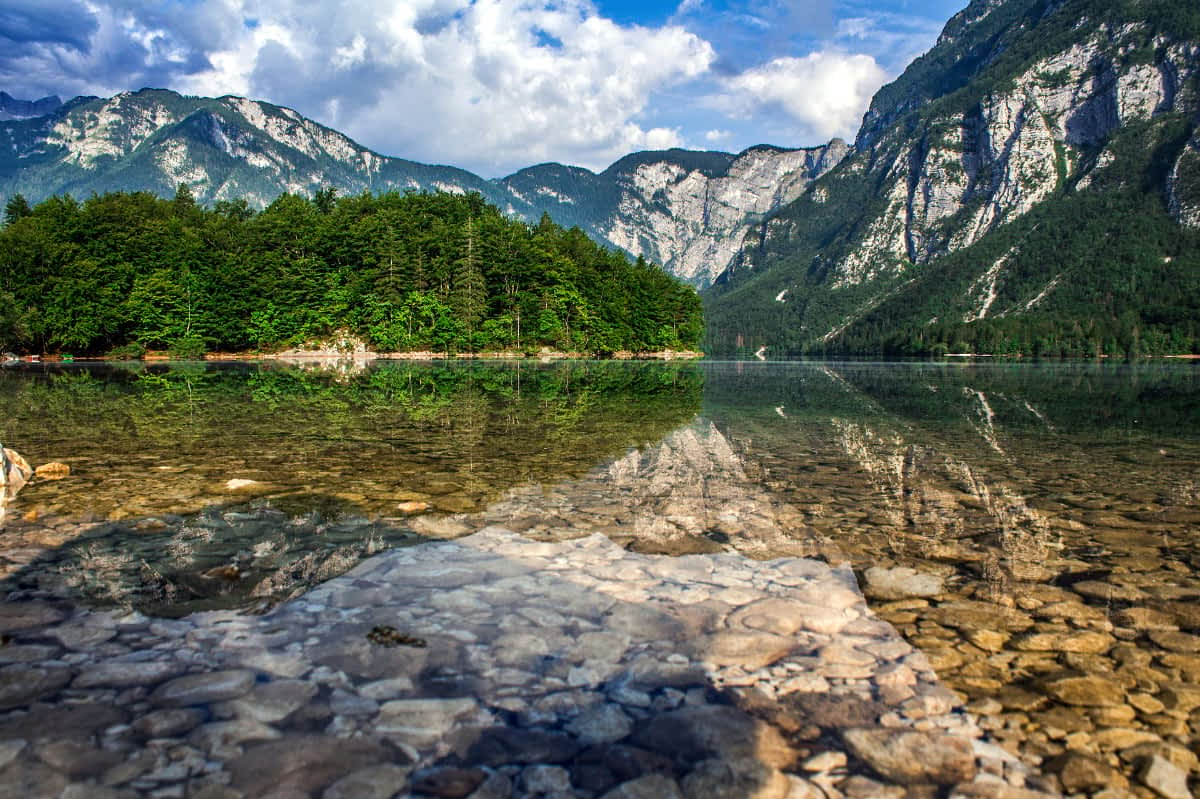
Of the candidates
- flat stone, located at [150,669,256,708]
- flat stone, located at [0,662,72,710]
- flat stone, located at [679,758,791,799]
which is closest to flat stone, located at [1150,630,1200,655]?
flat stone, located at [679,758,791,799]

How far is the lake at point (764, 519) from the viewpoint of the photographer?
136 inches

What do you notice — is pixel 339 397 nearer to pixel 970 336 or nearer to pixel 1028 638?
pixel 1028 638

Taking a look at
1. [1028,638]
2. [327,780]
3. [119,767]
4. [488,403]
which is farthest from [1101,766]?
[488,403]

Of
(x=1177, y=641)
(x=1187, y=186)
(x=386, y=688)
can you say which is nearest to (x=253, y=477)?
(x=386, y=688)

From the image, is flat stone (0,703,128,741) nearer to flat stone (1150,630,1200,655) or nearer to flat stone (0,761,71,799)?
flat stone (0,761,71,799)

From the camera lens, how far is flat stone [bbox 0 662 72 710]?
9.67 feet

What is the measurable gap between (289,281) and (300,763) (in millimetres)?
69977

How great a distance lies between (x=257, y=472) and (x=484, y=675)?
6.66 m

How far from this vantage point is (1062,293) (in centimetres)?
15938

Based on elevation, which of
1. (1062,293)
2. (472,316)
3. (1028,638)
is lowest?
(1028,638)

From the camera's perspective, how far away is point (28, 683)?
10.2 feet

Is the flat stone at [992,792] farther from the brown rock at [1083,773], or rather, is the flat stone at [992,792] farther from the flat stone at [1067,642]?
the flat stone at [1067,642]

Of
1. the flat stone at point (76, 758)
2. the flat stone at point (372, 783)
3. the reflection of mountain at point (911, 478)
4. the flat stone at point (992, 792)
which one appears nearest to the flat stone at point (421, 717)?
the flat stone at point (372, 783)

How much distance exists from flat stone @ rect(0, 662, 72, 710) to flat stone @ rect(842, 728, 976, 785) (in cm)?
376
